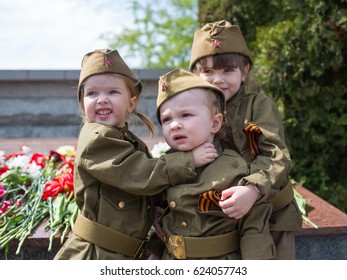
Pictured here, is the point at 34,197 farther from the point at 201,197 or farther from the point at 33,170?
the point at 201,197

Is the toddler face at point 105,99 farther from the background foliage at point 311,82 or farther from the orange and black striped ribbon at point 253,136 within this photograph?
the background foliage at point 311,82

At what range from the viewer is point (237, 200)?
2.21 m

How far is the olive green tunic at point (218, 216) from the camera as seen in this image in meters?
2.30

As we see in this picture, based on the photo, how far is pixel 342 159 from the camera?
528cm

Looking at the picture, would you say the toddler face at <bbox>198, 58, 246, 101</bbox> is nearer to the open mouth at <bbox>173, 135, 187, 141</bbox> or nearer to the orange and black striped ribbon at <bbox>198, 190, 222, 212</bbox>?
the open mouth at <bbox>173, 135, 187, 141</bbox>

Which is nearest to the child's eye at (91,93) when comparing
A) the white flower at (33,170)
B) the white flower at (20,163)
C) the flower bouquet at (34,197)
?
the flower bouquet at (34,197)

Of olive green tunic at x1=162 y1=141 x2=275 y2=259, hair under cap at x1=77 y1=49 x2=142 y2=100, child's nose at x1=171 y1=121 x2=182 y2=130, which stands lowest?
olive green tunic at x1=162 y1=141 x2=275 y2=259

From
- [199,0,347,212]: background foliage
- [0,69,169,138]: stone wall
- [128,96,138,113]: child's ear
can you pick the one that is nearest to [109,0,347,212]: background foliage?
[199,0,347,212]: background foliage

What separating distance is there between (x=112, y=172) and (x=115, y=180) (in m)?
0.04

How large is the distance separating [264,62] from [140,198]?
2.99 metres

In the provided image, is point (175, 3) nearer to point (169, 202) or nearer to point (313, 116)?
point (313, 116)

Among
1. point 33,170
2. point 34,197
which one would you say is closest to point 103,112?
point 34,197

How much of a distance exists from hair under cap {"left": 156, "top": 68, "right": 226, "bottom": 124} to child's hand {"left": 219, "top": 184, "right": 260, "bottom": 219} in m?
0.52

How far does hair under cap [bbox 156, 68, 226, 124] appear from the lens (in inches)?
94.3
